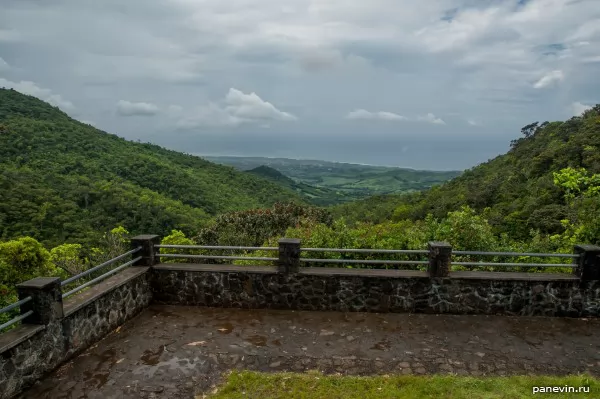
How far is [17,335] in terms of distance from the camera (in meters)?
4.79

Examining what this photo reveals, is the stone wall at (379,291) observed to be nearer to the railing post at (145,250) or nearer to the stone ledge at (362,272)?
the stone ledge at (362,272)

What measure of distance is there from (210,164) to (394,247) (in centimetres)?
7644

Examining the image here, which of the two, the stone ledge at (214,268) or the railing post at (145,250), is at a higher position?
the railing post at (145,250)

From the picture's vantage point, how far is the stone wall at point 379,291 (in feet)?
22.6

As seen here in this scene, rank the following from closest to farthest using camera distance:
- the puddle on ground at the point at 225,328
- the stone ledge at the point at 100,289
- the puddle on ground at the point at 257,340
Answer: the stone ledge at the point at 100,289 < the puddle on ground at the point at 257,340 < the puddle on ground at the point at 225,328

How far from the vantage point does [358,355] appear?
18.5 ft

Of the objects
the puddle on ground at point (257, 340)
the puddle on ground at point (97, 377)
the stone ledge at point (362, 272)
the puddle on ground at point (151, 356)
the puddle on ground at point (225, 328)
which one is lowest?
the puddle on ground at point (97, 377)

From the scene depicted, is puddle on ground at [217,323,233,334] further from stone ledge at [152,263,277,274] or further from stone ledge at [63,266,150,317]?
stone ledge at [63,266,150,317]

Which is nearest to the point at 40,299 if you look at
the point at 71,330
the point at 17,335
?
the point at 17,335

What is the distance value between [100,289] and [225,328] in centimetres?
207

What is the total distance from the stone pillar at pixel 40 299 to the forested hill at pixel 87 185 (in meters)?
32.0

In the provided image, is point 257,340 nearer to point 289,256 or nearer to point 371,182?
point 289,256

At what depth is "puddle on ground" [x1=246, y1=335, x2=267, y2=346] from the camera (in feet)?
19.6

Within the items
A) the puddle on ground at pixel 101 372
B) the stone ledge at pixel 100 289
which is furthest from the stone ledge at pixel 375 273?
the puddle on ground at pixel 101 372
